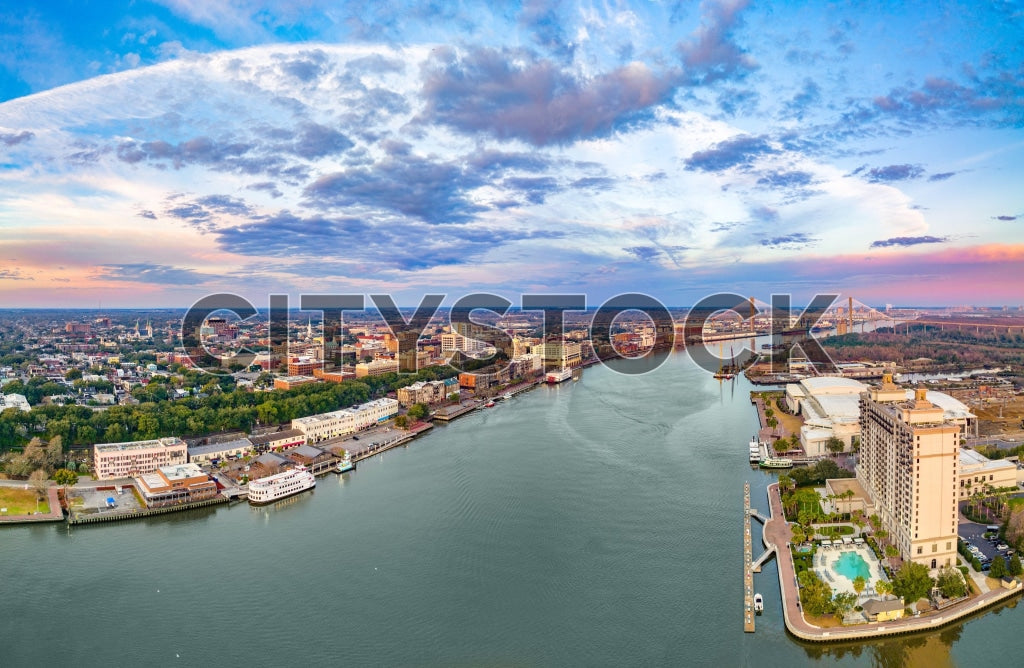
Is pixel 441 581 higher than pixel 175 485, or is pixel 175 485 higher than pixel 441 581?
pixel 175 485

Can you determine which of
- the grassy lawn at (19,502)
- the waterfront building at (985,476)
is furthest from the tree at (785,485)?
the grassy lawn at (19,502)

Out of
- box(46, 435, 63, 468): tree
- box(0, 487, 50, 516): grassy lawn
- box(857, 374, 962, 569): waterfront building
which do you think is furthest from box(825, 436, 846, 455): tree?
box(46, 435, 63, 468): tree

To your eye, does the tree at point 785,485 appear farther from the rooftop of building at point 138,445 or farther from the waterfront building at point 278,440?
the rooftop of building at point 138,445

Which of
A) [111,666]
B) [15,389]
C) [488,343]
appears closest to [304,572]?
[111,666]

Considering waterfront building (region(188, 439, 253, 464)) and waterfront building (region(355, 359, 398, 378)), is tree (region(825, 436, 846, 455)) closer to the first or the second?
waterfront building (region(188, 439, 253, 464))

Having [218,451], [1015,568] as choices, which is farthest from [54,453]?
[1015,568]

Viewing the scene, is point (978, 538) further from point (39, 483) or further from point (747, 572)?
point (39, 483)
